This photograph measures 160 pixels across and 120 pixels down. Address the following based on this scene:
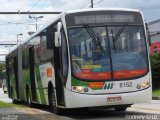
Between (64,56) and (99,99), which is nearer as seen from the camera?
(99,99)

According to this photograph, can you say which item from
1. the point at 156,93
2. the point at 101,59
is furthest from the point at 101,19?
the point at 156,93

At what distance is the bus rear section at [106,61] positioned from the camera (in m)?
15.7

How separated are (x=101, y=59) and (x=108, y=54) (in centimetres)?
26

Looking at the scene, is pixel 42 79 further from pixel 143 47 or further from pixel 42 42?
pixel 143 47

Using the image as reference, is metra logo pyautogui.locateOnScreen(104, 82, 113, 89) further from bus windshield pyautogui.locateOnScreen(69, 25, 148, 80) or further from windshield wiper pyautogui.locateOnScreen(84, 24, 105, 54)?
windshield wiper pyautogui.locateOnScreen(84, 24, 105, 54)

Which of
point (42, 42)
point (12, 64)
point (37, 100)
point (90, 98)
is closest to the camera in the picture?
point (90, 98)

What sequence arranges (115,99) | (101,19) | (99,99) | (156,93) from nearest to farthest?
(99,99) < (115,99) < (101,19) < (156,93)

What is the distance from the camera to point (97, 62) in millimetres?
15898

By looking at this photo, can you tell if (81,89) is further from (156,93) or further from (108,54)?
(156,93)

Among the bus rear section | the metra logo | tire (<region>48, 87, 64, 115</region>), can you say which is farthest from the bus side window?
tire (<region>48, 87, 64, 115</region>)

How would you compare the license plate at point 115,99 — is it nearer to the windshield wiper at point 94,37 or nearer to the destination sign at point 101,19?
the windshield wiper at point 94,37

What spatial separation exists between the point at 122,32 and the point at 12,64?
1496cm

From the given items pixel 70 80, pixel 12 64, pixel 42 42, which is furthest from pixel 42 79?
pixel 12 64

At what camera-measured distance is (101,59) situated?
1597 centimetres
